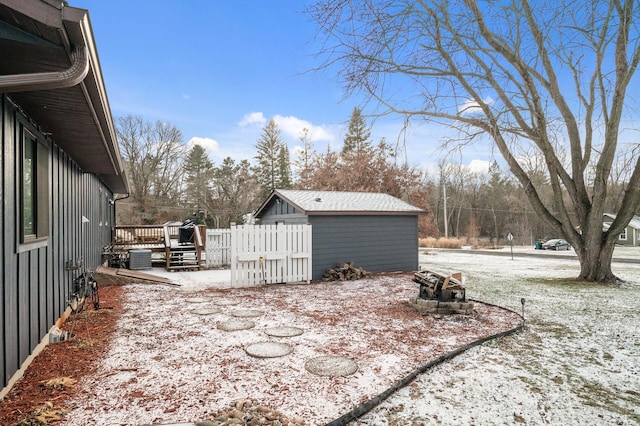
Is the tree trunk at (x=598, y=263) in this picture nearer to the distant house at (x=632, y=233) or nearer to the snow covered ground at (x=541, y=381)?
the snow covered ground at (x=541, y=381)

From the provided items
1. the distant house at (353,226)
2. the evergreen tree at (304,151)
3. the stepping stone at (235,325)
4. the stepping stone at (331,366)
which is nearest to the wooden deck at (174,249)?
the distant house at (353,226)

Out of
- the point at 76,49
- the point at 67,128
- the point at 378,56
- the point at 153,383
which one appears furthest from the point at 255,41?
the point at 153,383

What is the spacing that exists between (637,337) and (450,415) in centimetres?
362

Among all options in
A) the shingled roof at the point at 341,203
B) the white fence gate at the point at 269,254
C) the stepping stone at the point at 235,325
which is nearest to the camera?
the stepping stone at the point at 235,325

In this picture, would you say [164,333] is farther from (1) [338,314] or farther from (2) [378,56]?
(2) [378,56]

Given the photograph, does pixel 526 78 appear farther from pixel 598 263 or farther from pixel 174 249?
pixel 174 249

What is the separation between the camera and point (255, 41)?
11.3 metres

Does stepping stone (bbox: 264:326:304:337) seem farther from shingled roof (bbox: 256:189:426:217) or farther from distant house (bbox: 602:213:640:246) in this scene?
distant house (bbox: 602:213:640:246)

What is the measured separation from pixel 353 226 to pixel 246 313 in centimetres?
495

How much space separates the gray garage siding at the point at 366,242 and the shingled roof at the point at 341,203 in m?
0.22

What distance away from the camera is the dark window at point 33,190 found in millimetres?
3156

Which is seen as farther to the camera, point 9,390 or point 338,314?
point 338,314

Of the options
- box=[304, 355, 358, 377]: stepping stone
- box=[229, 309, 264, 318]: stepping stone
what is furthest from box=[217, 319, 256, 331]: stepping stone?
box=[304, 355, 358, 377]: stepping stone

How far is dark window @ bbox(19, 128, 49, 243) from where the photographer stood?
3156mm
